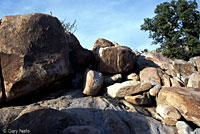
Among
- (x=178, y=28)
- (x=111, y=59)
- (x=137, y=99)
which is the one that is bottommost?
(x=137, y=99)

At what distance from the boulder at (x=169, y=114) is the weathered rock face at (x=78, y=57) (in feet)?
11.9

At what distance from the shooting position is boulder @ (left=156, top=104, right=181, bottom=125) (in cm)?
471

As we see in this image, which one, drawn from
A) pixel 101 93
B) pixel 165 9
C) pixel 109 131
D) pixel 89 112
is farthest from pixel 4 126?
pixel 165 9

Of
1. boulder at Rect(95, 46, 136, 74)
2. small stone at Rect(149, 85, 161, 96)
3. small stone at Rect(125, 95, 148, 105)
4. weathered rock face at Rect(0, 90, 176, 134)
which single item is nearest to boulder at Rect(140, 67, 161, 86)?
small stone at Rect(149, 85, 161, 96)

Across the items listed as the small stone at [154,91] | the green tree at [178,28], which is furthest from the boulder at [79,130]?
the green tree at [178,28]

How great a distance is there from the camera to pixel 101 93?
20.1ft

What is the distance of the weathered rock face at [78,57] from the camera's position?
7.12 metres

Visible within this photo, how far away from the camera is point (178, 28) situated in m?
11.8

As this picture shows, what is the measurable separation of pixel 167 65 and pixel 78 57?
15.9 feet

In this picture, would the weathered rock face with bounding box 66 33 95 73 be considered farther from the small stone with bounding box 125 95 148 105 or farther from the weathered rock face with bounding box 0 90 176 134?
the small stone with bounding box 125 95 148 105

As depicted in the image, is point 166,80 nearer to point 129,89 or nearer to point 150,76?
point 150,76

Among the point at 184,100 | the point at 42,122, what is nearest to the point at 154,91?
the point at 184,100

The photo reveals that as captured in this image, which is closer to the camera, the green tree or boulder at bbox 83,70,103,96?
boulder at bbox 83,70,103,96

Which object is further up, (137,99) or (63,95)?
(63,95)
